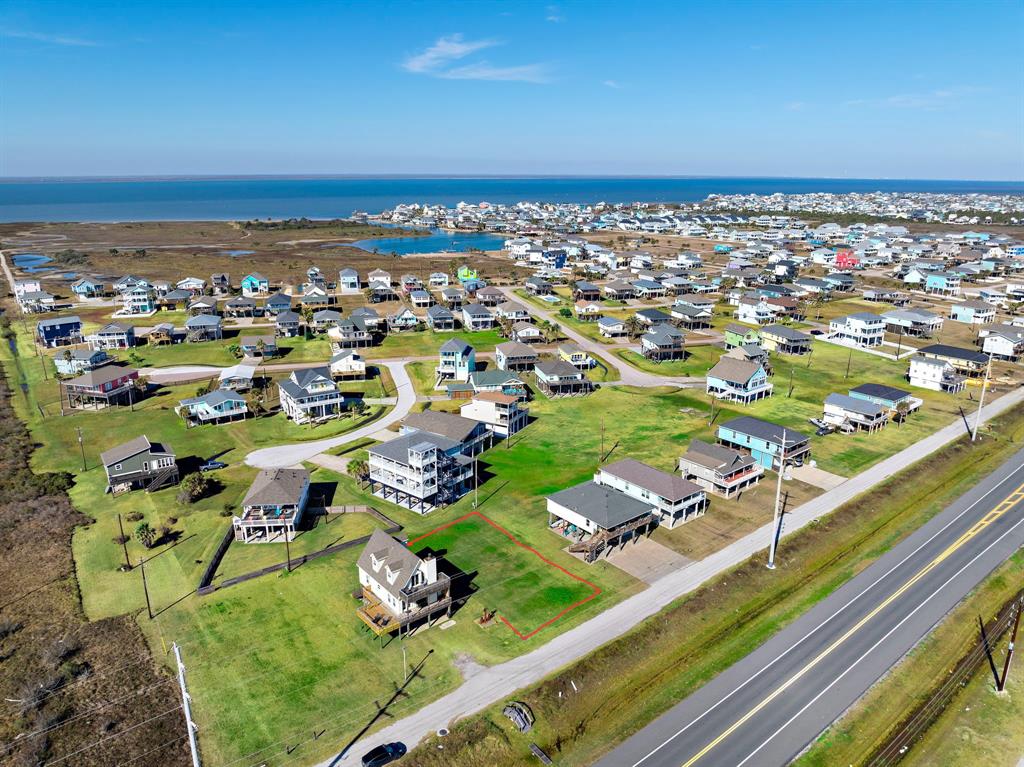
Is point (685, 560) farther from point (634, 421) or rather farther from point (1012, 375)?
point (1012, 375)

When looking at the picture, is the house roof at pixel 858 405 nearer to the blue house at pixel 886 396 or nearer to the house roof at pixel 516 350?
the blue house at pixel 886 396

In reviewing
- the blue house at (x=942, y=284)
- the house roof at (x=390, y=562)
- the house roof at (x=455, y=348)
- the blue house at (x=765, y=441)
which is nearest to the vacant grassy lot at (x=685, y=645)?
the blue house at (x=765, y=441)

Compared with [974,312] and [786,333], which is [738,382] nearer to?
[786,333]

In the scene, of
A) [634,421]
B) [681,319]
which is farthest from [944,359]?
[634,421]

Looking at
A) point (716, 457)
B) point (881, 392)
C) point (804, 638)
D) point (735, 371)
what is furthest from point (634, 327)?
point (804, 638)

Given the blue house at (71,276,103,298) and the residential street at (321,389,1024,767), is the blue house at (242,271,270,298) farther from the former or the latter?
the residential street at (321,389,1024,767)
